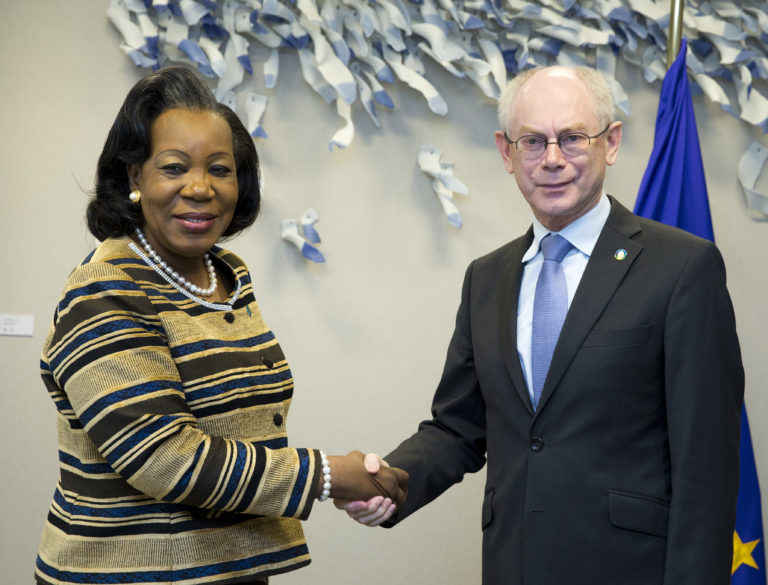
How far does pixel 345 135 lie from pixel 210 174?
141cm

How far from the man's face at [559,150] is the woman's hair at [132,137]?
65 centimetres

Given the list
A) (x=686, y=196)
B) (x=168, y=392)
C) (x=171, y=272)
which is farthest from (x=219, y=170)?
(x=686, y=196)

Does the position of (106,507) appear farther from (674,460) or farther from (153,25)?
(153,25)

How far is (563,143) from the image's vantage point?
1761mm

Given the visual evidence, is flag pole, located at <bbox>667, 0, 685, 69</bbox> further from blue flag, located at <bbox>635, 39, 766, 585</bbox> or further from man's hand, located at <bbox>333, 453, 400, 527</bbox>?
man's hand, located at <bbox>333, 453, 400, 527</bbox>

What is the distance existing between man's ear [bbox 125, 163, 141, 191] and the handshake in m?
0.63

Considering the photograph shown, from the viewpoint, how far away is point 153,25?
9.46ft

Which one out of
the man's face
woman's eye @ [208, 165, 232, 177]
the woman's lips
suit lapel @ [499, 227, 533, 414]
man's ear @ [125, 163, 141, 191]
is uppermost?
the man's face

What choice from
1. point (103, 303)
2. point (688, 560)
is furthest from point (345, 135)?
point (688, 560)

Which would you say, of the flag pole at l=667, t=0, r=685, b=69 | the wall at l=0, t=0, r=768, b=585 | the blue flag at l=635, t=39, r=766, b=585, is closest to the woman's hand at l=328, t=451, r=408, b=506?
the wall at l=0, t=0, r=768, b=585

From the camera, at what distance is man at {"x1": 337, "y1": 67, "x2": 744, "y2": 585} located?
153 centimetres

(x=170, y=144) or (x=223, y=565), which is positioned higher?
(x=170, y=144)

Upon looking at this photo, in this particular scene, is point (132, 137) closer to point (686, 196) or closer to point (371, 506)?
point (371, 506)

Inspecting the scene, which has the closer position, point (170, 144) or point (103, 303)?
Result: point (103, 303)
